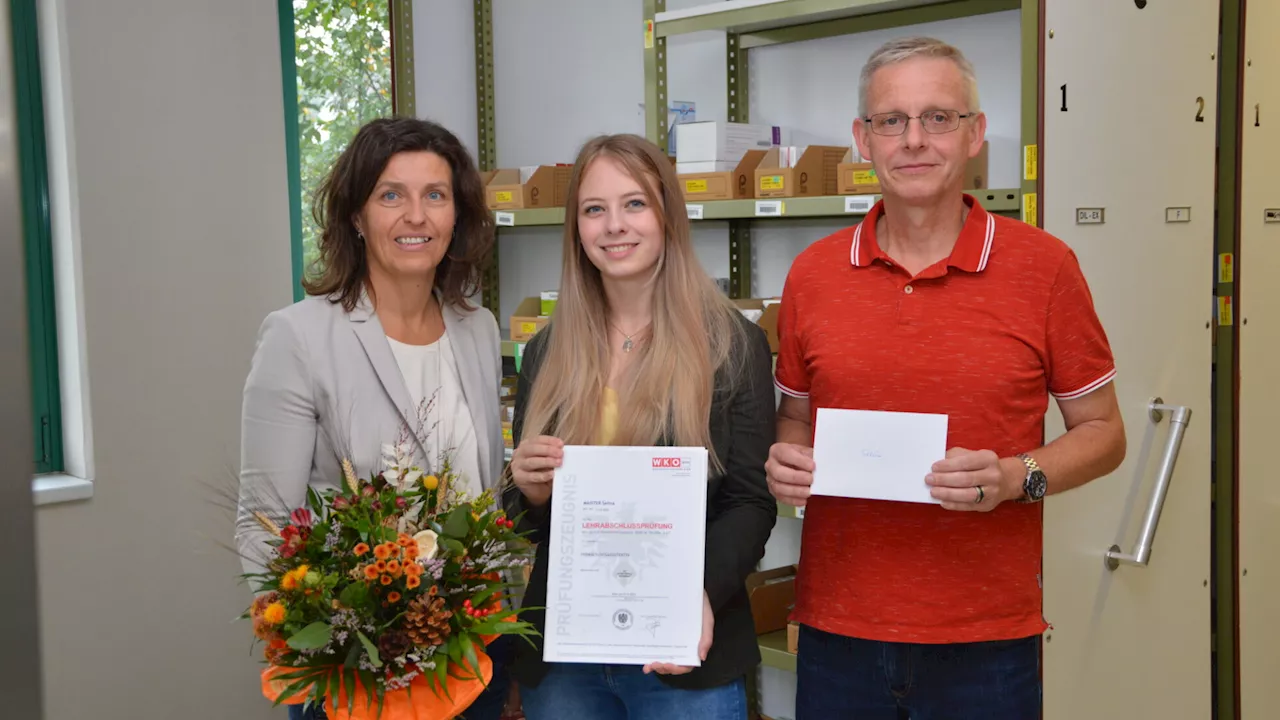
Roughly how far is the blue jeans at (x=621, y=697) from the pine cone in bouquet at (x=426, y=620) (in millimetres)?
338

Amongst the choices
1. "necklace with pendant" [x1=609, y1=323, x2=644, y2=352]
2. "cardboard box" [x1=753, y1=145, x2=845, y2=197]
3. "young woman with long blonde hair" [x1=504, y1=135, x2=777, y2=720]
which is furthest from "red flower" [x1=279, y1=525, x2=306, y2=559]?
"cardboard box" [x1=753, y1=145, x2=845, y2=197]

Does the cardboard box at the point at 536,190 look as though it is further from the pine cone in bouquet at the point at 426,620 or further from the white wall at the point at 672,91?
the pine cone in bouquet at the point at 426,620

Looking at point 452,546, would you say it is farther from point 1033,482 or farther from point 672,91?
point 672,91

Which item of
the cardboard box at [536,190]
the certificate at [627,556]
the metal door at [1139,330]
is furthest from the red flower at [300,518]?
the cardboard box at [536,190]

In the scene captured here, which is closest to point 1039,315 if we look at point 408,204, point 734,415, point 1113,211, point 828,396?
point 828,396

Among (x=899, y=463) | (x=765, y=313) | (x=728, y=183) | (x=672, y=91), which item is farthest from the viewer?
(x=672, y=91)

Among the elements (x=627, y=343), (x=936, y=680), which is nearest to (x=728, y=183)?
(x=627, y=343)

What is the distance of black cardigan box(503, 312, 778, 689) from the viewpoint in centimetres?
170

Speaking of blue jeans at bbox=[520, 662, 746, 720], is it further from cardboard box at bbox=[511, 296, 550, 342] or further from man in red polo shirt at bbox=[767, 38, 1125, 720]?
cardboard box at bbox=[511, 296, 550, 342]

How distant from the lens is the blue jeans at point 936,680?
1712 mm

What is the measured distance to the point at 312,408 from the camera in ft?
5.83

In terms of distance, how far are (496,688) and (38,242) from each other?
2284 mm

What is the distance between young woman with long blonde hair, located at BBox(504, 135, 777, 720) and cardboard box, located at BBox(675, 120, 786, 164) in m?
1.58

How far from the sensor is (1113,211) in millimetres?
2775
